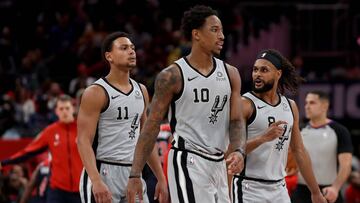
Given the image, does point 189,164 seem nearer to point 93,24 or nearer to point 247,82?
point 247,82

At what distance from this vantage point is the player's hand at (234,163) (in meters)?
7.84

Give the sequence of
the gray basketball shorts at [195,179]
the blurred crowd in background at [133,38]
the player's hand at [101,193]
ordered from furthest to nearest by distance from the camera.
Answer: the blurred crowd in background at [133,38], the player's hand at [101,193], the gray basketball shorts at [195,179]

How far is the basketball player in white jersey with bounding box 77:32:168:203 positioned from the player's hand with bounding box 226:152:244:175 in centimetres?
142

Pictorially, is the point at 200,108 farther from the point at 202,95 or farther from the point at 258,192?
the point at 258,192

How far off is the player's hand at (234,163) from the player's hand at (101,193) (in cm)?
131

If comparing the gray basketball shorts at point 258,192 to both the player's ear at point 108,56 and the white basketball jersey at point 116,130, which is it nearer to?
the white basketball jersey at point 116,130

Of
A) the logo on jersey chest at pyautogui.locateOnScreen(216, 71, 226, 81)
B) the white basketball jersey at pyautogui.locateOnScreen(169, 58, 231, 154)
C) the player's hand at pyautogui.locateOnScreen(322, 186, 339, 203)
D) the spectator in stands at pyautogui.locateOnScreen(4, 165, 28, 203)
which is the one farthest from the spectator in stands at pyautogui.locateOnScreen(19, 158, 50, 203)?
the logo on jersey chest at pyautogui.locateOnScreen(216, 71, 226, 81)

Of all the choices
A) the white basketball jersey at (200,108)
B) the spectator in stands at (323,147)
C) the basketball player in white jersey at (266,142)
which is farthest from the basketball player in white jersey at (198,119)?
the spectator in stands at (323,147)

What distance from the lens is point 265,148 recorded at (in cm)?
920

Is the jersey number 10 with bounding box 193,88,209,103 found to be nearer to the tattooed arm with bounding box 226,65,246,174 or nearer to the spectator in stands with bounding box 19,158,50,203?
the tattooed arm with bounding box 226,65,246,174

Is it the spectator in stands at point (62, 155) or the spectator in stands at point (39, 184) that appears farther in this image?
the spectator in stands at point (39, 184)

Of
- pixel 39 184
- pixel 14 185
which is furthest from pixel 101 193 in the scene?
pixel 14 185

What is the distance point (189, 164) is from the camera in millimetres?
8195

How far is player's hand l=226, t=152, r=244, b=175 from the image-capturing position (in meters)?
7.84
